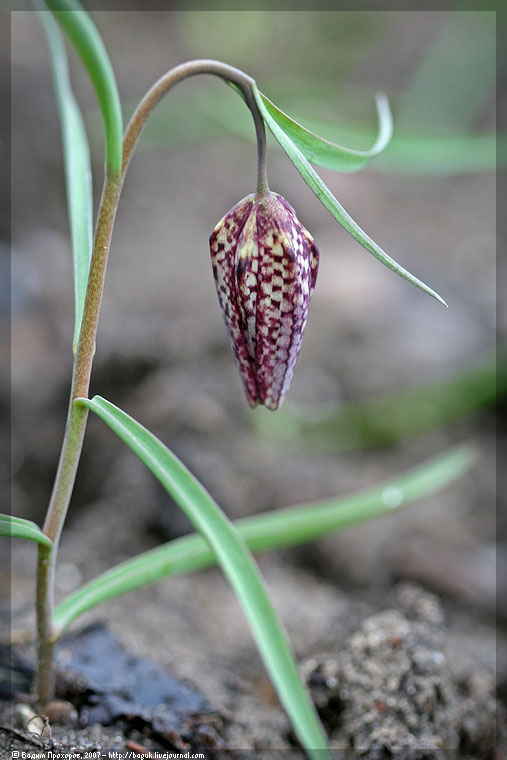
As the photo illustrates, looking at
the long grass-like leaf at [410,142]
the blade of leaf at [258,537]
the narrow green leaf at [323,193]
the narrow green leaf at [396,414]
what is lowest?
the blade of leaf at [258,537]

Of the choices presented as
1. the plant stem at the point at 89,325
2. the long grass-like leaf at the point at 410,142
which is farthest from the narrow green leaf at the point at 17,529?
the long grass-like leaf at the point at 410,142

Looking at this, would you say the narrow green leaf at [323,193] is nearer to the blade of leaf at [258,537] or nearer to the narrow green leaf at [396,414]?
the blade of leaf at [258,537]

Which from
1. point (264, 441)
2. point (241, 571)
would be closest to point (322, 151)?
point (241, 571)

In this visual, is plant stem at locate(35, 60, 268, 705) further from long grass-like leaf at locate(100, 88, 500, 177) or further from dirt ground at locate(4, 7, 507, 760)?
long grass-like leaf at locate(100, 88, 500, 177)

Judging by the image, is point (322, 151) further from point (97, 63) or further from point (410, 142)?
point (410, 142)

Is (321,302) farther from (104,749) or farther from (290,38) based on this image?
(290,38)
